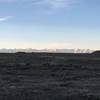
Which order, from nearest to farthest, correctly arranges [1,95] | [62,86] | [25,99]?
[25,99] < [1,95] < [62,86]

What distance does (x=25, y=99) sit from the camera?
25109 millimetres

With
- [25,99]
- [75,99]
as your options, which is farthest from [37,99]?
[75,99]

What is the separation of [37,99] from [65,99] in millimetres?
2266

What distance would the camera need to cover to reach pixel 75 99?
1033 inches

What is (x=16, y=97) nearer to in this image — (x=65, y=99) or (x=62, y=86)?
(x=65, y=99)

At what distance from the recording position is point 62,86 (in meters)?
35.7

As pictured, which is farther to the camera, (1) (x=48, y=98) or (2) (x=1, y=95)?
(2) (x=1, y=95)

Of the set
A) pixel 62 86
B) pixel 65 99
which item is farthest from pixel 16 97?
pixel 62 86

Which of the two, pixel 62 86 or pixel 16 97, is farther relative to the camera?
pixel 62 86

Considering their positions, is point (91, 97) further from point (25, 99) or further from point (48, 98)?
point (25, 99)

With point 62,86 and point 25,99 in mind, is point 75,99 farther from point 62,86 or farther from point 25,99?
point 62,86

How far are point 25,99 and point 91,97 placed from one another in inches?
203

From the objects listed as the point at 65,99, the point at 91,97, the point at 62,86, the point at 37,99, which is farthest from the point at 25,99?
the point at 62,86

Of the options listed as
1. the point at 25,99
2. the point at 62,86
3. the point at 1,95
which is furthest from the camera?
the point at 62,86
